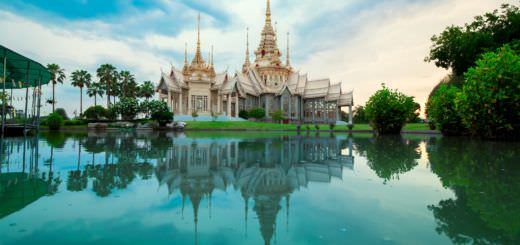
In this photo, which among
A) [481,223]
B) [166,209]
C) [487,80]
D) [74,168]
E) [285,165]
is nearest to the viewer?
[481,223]

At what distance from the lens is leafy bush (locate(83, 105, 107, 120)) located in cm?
4619

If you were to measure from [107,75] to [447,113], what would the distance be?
5172 centimetres

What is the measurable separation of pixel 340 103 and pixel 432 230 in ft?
185

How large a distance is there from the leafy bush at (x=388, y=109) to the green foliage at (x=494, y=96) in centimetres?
965

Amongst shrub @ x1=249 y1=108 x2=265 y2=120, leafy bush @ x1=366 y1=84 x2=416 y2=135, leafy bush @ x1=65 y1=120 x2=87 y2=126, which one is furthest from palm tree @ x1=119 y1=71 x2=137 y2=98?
leafy bush @ x1=366 y1=84 x2=416 y2=135

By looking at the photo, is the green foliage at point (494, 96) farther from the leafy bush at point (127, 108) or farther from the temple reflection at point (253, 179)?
the leafy bush at point (127, 108)

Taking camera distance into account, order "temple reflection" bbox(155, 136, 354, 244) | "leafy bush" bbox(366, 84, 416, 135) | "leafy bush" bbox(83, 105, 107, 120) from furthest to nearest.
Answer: "leafy bush" bbox(83, 105, 107, 120), "leafy bush" bbox(366, 84, 416, 135), "temple reflection" bbox(155, 136, 354, 244)

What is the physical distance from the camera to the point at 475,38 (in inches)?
1095

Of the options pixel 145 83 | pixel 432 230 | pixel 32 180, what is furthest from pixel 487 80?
pixel 145 83

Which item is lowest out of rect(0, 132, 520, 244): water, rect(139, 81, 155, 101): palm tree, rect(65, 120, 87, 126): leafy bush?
rect(0, 132, 520, 244): water

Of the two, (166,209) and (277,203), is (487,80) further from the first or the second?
(166,209)

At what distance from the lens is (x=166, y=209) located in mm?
3688

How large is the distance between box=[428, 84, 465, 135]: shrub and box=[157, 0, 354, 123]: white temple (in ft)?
100

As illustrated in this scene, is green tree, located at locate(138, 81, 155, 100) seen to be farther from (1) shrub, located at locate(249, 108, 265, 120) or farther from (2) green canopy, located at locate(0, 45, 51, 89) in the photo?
(2) green canopy, located at locate(0, 45, 51, 89)
